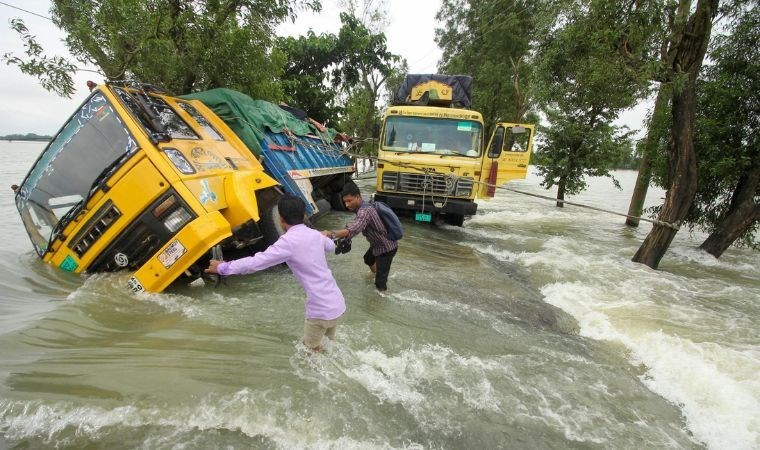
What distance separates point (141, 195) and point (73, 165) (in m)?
1.11

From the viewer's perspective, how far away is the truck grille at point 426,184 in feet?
26.9

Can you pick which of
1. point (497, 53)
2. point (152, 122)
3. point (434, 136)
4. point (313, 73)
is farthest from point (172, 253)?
point (497, 53)

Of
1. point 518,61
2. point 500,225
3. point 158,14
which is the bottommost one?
point 500,225

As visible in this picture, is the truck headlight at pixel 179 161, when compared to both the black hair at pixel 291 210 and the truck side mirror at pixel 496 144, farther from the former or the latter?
the truck side mirror at pixel 496 144

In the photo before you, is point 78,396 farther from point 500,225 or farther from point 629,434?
point 500,225

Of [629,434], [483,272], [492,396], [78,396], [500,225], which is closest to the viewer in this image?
[78,396]

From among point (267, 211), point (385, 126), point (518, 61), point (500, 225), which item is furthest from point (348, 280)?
point (518, 61)

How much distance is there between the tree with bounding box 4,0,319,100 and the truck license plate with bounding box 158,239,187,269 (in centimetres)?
427

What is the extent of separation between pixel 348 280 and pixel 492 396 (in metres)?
2.71

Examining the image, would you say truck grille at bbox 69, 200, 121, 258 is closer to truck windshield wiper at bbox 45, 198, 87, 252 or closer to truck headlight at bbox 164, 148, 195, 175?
truck windshield wiper at bbox 45, 198, 87, 252

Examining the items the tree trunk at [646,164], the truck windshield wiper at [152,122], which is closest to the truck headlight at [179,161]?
the truck windshield wiper at [152,122]

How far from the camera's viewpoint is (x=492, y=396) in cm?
299

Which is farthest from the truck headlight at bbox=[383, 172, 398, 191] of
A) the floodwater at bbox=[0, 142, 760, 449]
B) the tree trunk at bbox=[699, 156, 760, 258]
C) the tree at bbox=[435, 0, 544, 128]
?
the tree at bbox=[435, 0, 544, 128]

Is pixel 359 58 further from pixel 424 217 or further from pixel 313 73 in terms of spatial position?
pixel 424 217
